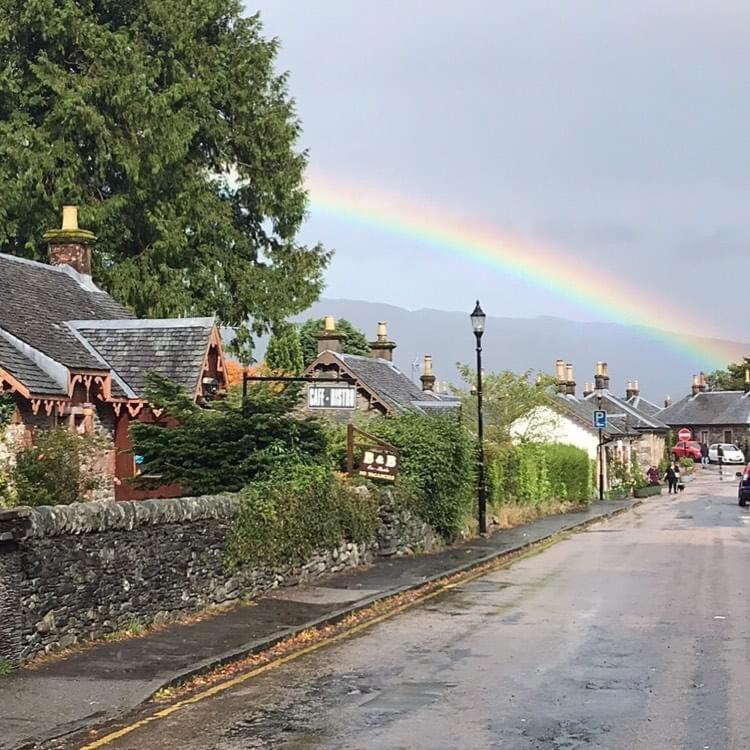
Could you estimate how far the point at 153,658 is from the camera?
11.6 meters

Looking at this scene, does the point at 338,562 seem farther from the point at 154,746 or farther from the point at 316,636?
the point at 154,746

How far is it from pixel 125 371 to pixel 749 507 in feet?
108

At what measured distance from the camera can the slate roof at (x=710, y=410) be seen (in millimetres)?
123312

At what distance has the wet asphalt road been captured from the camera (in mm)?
8625

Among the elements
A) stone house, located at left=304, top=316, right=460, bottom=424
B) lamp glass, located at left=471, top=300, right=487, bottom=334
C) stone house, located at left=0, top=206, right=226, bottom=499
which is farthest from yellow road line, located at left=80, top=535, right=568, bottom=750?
stone house, located at left=304, top=316, right=460, bottom=424

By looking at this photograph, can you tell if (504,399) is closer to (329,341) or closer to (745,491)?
(329,341)

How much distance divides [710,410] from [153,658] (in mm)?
121583

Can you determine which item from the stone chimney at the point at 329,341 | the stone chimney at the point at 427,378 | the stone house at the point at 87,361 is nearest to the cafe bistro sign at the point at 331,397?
the stone house at the point at 87,361

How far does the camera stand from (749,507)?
48.0 metres

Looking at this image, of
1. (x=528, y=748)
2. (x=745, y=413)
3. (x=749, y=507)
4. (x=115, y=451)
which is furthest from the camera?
(x=745, y=413)

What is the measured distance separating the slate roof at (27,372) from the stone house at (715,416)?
111 meters

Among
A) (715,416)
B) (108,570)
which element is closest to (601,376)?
(715,416)

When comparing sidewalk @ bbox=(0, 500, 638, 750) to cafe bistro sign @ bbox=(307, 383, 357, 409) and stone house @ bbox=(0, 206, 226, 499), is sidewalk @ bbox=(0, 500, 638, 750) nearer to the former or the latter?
cafe bistro sign @ bbox=(307, 383, 357, 409)

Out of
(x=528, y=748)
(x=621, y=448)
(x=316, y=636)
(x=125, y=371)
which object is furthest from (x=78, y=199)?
(x=621, y=448)
